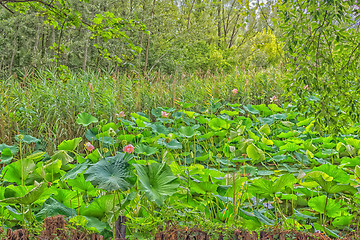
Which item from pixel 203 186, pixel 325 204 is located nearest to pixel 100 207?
pixel 203 186

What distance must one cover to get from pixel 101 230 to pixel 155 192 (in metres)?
0.21

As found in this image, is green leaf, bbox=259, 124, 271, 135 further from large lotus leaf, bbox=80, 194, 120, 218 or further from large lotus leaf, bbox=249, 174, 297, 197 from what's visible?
large lotus leaf, bbox=80, 194, 120, 218

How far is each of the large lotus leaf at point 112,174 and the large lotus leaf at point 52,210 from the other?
A: 248 mm

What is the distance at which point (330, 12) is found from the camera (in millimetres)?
1335

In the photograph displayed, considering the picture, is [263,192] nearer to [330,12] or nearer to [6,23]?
[330,12]

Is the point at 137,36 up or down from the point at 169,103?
up

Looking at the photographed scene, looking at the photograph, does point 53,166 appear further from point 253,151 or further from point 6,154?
point 253,151

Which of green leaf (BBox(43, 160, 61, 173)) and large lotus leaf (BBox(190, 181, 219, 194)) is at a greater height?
large lotus leaf (BBox(190, 181, 219, 194))

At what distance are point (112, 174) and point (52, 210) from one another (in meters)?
0.30

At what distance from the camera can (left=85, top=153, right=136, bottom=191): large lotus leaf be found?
0.84 metres

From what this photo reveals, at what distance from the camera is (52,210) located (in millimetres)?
1003

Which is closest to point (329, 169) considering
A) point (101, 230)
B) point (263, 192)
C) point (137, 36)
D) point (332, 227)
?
point (332, 227)

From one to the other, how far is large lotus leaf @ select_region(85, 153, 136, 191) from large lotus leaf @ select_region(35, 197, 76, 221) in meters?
0.25

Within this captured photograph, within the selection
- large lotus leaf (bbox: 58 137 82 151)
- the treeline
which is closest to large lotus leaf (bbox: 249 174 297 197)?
large lotus leaf (bbox: 58 137 82 151)
